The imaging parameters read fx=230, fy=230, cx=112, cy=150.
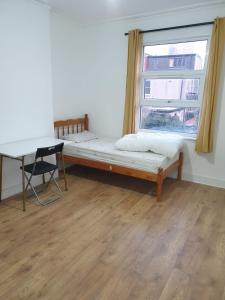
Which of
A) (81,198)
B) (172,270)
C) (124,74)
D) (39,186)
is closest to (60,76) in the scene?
(124,74)

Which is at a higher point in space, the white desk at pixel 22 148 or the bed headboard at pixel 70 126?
the bed headboard at pixel 70 126

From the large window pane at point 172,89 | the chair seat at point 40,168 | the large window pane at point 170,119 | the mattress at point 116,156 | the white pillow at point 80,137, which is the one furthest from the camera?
the white pillow at point 80,137

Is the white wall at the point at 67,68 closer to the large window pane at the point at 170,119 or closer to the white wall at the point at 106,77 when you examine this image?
the white wall at the point at 106,77

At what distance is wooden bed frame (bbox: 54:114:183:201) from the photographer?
9.92ft

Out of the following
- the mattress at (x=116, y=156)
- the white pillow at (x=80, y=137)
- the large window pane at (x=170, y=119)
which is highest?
the large window pane at (x=170, y=119)

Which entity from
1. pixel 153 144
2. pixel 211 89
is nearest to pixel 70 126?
pixel 153 144

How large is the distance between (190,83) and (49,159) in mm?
2513

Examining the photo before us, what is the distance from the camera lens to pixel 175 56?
3.62m

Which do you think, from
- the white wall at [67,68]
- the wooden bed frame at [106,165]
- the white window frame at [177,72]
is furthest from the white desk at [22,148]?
the white window frame at [177,72]

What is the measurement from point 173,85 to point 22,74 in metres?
2.28

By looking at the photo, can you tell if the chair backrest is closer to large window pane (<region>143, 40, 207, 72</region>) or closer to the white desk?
the white desk

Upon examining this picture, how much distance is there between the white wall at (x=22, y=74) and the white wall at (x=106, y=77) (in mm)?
428

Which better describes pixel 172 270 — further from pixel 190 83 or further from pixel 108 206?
pixel 190 83

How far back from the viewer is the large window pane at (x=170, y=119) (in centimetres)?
367
